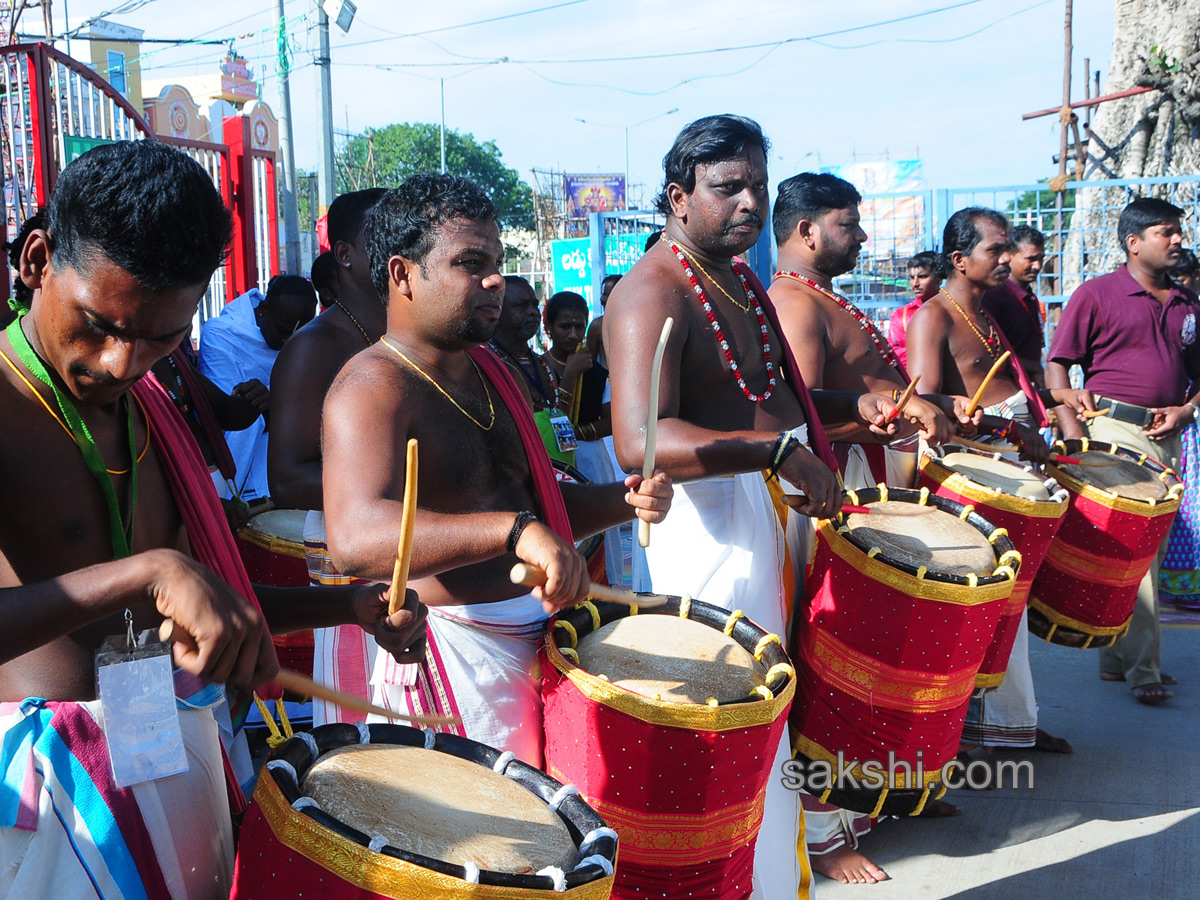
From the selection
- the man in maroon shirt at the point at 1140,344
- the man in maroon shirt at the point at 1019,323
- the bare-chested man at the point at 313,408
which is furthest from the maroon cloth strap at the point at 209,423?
the man in maroon shirt at the point at 1140,344

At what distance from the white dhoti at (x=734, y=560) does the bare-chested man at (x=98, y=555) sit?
5.16ft

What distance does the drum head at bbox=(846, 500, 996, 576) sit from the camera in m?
2.87

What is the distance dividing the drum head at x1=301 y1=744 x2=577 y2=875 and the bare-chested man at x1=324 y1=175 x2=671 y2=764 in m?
0.50

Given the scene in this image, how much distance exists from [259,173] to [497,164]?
68.9 metres

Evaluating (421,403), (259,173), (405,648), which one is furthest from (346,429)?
(259,173)

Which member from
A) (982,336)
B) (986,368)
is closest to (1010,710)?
(986,368)

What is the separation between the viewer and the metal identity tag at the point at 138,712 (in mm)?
1399

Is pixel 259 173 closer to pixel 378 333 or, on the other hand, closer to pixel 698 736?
pixel 378 333

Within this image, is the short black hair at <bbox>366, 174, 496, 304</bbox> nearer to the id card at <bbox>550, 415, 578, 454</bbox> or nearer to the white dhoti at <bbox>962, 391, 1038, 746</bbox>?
the white dhoti at <bbox>962, 391, 1038, 746</bbox>

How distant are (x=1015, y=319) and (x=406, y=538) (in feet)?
15.7

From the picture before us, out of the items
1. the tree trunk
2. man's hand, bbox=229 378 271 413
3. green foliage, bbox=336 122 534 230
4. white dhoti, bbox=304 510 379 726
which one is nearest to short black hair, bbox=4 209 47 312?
white dhoti, bbox=304 510 379 726

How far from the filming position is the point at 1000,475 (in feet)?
12.9

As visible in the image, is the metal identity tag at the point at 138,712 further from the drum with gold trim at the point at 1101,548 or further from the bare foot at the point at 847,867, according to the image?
the drum with gold trim at the point at 1101,548

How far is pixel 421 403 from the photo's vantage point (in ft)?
7.40
